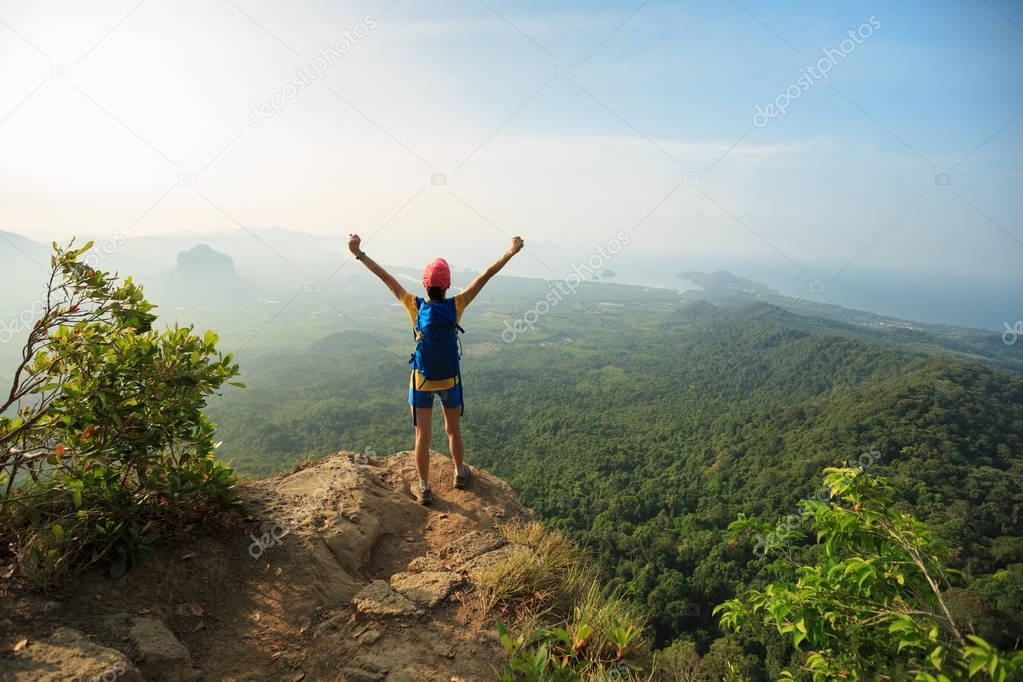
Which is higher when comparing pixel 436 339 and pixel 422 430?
pixel 436 339

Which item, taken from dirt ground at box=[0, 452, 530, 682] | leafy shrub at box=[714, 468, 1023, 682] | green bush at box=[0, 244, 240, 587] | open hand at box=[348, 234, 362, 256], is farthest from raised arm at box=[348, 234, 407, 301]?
leafy shrub at box=[714, 468, 1023, 682]

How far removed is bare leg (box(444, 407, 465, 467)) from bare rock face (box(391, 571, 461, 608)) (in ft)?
4.57

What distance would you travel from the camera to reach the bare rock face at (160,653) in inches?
99.8

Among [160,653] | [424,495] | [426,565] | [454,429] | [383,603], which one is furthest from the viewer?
[424,495]

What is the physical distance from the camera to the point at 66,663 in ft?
7.50

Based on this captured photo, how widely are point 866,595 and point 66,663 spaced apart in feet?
13.2

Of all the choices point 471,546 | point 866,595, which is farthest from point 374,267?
point 866,595

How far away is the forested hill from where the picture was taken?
27859mm

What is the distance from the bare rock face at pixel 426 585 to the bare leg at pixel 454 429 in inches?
54.9

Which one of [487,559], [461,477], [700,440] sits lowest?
[700,440]

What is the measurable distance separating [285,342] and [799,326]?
12382 centimetres

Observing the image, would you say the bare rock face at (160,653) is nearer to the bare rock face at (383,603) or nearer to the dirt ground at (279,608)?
the dirt ground at (279,608)

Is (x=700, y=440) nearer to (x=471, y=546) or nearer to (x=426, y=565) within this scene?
(x=471, y=546)

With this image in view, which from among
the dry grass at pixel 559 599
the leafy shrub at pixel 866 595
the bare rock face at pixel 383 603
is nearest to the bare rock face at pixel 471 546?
the dry grass at pixel 559 599
